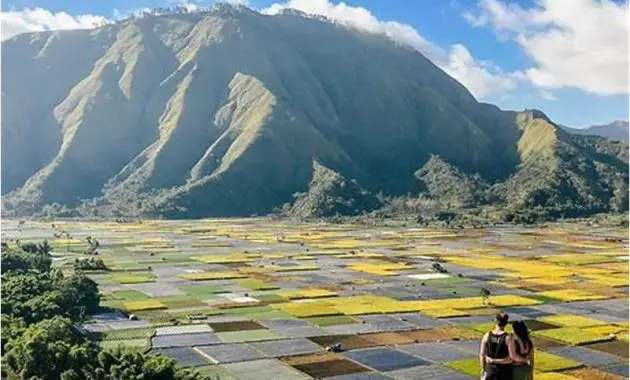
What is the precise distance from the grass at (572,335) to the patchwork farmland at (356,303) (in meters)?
0.16

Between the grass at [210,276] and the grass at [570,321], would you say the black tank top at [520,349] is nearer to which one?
the grass at [570,321]

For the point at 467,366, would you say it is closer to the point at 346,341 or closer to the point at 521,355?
the point at 346,341

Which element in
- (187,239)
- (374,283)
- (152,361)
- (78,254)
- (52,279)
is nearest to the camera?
(152,361)

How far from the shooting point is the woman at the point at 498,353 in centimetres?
1519

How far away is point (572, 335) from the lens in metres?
59.8

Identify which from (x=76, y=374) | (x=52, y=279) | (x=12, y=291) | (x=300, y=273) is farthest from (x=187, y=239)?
(x=76, y=374)

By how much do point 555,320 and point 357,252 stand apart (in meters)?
64.2

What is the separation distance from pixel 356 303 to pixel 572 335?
22891 millimetres

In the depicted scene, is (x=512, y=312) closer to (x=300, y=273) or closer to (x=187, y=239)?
(x=300, y=273)

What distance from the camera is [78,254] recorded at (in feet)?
394

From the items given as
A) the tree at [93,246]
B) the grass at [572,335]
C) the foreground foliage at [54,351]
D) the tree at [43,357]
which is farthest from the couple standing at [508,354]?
the tree at [93,246]

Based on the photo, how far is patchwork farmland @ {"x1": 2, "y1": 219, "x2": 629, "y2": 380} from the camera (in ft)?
169

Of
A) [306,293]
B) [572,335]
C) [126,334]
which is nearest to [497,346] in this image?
[572,335]

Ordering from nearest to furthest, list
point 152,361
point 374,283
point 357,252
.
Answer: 1. point 152,361
2. point 374,283
3. point 357,252
